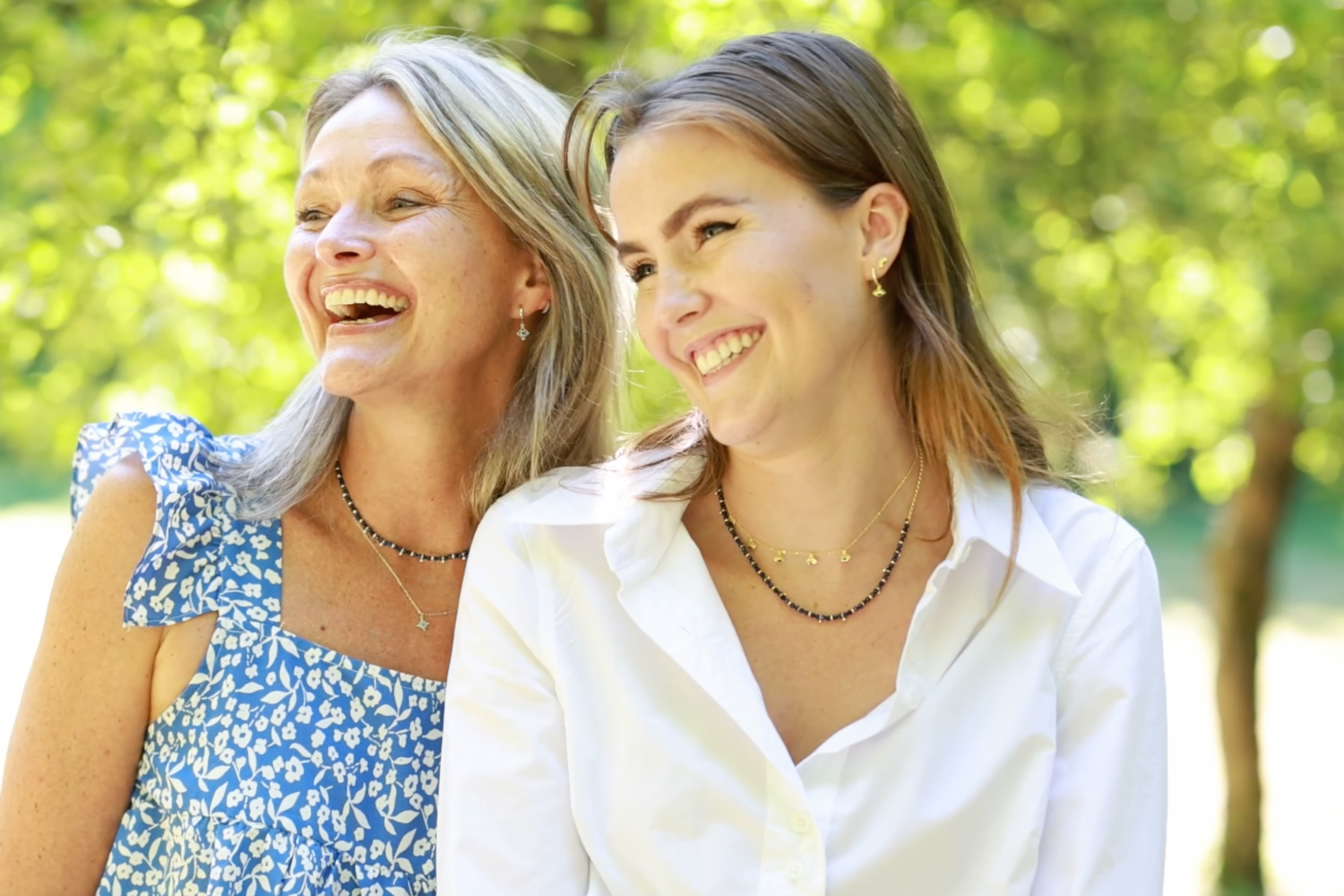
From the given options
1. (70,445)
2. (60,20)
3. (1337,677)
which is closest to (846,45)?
(60,20)

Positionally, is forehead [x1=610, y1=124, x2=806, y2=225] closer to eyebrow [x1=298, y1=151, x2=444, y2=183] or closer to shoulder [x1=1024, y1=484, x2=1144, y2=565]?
eyebrow [x1=298, y1=151, x2=444, y2=183]

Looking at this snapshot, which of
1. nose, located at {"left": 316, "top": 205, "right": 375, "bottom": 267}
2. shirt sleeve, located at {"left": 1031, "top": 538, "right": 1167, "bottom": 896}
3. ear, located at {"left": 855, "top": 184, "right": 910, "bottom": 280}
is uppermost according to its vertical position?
ear, located at {"left": 855, "top": 184, "right": 910, "bottom": 280}

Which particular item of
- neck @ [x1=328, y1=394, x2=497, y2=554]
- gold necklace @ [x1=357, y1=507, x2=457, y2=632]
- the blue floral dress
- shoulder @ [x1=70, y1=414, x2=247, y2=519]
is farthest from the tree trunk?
shoulder @ [x1=70, y1=414, x2=247, y2=519]

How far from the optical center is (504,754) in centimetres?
221

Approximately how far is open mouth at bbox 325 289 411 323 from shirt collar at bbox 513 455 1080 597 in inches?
15.9

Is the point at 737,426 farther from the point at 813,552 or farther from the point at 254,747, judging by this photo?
the point at 254,747

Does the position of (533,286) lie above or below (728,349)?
above

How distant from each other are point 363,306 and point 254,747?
0.76m

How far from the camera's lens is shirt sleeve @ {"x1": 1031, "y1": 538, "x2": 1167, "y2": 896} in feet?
7.03

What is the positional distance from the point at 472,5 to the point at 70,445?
6.71 ft

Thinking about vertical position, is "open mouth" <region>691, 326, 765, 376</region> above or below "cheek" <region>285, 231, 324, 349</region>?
below

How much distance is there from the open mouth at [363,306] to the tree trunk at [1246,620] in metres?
5.69

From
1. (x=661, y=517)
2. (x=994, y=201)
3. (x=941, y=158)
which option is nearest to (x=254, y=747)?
(x=661, y=517)

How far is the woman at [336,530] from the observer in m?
2.38
